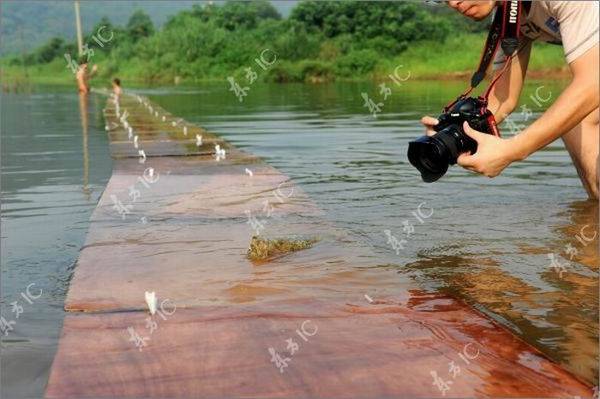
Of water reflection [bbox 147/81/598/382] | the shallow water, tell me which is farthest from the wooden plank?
water reflection [bbox 147/81/598/382]

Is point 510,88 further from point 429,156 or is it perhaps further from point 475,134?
point 475,134

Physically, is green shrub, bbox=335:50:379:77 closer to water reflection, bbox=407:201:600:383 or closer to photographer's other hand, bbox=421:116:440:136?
water reflection, bbox=407:201:600:383

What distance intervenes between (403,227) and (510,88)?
1.01 meters

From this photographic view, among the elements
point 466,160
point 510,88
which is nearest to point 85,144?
point 510,88

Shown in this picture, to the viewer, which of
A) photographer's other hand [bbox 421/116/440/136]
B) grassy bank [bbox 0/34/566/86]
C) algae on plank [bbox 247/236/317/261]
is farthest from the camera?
grassy bank [bbox 0/34/566/86]

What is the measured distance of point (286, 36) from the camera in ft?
158

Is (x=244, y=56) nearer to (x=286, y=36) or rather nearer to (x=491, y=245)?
(x=286, y=36)

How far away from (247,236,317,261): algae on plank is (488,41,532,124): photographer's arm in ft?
4.74

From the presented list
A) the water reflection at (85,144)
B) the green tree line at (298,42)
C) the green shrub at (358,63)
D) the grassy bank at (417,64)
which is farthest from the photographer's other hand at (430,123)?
the green shrub at (358,63)

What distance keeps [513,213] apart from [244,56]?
46784 mm

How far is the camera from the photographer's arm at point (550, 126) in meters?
2.75

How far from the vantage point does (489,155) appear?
3.02 meters

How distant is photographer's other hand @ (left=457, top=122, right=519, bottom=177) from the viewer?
2988 mm

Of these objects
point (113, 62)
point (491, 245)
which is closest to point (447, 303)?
point (491, 245)
